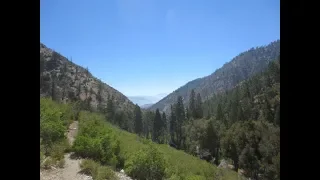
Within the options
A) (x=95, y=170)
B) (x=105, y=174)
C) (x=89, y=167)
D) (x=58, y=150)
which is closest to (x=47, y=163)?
(x=58, y=150)

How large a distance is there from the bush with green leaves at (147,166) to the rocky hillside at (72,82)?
30.3 feet

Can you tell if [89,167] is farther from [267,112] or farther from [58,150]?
[267,112]

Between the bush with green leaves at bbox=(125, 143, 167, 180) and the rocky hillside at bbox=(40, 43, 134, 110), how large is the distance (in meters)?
Answer: 9.22

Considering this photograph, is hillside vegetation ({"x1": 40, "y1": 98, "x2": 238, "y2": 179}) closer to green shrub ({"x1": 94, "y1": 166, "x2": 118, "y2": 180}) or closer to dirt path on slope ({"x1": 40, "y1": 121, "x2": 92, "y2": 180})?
green shrub ({"x1": 94, "y1": 166, "x2": 118, "y2": 180})

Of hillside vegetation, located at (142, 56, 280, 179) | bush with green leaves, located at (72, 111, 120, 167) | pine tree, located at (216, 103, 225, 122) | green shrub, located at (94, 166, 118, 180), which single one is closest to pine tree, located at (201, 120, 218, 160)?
hillside vegetation, located at (142, 56, 280, 179)

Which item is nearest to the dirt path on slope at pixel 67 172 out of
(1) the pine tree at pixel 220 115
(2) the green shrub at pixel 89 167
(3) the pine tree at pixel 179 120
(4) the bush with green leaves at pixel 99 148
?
(2) the green shrub at pixel 89 167

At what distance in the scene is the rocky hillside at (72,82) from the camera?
16.7 meters

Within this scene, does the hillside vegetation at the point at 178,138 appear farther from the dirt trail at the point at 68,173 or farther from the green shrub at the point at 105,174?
the dirt trail at the point at 68,173

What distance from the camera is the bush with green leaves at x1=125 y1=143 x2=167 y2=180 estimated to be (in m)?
7.28
